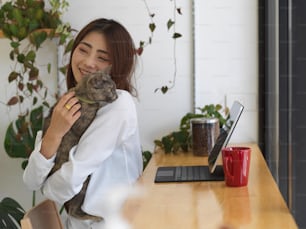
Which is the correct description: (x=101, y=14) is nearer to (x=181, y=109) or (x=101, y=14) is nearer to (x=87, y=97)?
(x=181, y=109)

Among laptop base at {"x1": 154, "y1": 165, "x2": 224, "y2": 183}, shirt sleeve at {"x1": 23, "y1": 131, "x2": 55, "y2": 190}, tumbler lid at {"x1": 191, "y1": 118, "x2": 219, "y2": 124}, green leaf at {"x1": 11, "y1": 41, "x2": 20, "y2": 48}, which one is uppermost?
green leaf at {"x1": 11, "y1": 41, "x2": 20, "y2": 48}

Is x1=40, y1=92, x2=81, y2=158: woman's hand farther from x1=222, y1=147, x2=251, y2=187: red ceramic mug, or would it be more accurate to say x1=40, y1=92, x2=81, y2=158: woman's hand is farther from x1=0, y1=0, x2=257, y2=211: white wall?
x1=0, y1=0, x2=257, y2=211: white wall

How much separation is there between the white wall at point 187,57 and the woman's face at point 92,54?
245 mm

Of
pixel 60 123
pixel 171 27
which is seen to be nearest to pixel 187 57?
pixel 171 27

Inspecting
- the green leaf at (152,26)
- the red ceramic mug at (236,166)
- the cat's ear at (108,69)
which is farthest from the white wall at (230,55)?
the red ceramic mug at (236,166)

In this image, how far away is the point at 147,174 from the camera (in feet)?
3.52

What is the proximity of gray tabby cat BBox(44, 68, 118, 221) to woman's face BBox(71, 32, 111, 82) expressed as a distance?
0.10 meters

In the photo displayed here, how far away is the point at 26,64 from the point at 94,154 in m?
0.53

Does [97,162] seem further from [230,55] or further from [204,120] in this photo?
[230,55]

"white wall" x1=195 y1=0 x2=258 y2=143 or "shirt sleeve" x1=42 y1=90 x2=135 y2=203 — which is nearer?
"shirt sleeve" x1=42 y1=90 x2=135 y2=203

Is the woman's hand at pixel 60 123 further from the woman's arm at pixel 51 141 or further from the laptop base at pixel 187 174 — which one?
the laptop base at pixel 187 174

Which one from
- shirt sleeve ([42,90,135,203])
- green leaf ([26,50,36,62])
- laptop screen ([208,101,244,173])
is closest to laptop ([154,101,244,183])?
laptop screen ([208,101,244,173])

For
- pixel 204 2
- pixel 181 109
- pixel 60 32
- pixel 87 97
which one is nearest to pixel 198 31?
pixel 204 2

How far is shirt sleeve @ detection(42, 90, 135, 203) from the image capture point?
2.99ft
